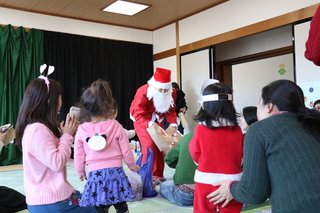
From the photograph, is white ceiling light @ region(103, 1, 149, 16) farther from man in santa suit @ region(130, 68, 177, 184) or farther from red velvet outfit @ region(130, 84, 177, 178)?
red velvet outfit @ region(130, 84, 177, 178)

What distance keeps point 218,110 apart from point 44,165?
890 mm

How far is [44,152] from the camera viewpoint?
1.48 metres

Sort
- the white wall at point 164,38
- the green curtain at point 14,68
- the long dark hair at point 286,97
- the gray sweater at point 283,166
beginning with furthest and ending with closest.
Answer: the white wall at point 164,38 → the green curtain at point 14,68 → the long dark hair at point 286,97 → the gray sweater at point 283,166

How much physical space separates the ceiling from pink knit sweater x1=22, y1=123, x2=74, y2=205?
4217mm

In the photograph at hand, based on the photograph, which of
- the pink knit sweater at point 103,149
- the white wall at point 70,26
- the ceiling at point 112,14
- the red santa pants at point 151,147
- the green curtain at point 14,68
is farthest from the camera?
the white wall at point 70,26

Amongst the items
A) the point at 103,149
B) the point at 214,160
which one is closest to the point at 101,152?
the point at 103,149

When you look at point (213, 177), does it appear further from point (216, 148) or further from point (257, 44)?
point (257, 44)

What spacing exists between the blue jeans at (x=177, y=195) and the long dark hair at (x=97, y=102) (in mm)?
987

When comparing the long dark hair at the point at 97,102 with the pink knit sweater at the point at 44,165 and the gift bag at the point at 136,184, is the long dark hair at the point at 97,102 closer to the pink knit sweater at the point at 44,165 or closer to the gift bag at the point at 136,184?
the pink knit sweater at the point at 44,165

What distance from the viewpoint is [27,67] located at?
570 centimetres

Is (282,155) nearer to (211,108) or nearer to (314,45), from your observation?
(314,45)

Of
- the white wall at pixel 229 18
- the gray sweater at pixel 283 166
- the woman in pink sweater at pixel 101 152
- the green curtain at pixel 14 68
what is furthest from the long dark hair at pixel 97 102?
the green curtain at pixel 14 68

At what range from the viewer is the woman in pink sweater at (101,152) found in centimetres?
169

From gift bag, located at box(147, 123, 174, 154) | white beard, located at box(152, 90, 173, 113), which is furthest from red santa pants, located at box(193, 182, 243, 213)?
white beard, located at box(152, 90, 173, 113)
